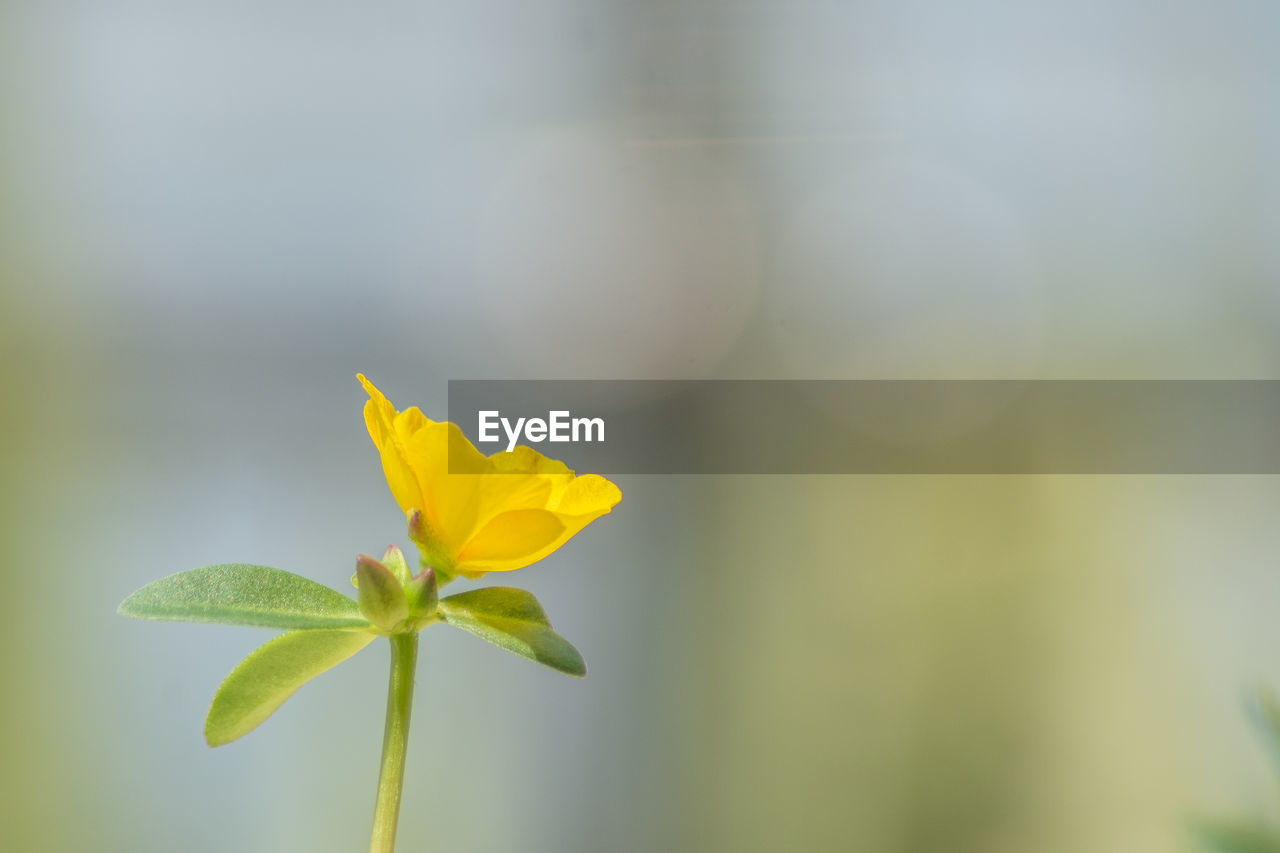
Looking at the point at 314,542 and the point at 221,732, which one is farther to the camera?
the point at 314,542

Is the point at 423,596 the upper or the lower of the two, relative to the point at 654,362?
lower

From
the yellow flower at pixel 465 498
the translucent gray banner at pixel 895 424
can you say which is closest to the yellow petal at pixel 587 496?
the yellow flower at pixel 465 498

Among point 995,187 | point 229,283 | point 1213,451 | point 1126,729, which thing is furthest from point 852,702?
point 229,283

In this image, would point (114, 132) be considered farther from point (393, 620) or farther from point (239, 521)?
point (393, 620)

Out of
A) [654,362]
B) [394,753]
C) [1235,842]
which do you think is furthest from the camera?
[654,362]

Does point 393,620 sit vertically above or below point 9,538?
below

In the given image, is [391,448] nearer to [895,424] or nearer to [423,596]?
[423,596]

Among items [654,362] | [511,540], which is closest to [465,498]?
[511,540]
